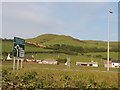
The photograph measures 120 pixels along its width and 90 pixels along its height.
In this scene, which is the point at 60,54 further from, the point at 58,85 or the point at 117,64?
the point at 58,85

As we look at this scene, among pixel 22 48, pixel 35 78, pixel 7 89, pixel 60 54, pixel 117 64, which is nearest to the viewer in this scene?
pixel 7 89

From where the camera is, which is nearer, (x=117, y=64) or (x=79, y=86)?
(x=79, y=86)

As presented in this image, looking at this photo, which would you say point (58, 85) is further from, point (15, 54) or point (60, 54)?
point (60, 54)

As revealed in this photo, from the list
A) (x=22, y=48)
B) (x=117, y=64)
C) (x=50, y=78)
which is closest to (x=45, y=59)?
(x=117, y=64)

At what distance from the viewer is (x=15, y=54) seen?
21.1 meters

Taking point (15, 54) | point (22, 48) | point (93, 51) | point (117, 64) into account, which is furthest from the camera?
point (93, 51)

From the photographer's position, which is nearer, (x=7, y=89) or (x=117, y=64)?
(x=7, y=89)

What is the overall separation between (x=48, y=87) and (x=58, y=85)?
2.15 ft

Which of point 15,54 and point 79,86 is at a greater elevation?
point 15,54

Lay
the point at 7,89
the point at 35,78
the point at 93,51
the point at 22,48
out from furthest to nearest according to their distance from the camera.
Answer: the point at 93,51
the point at 22,48
the point at 35,78
the point at 7,89

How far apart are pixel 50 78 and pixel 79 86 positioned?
2.26 meters

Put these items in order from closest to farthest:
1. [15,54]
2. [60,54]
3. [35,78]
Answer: [35,78] < [15,54] < [60,54]

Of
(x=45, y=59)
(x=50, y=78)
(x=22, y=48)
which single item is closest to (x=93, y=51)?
(x=45, y=59)

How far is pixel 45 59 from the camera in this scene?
3570 inches
